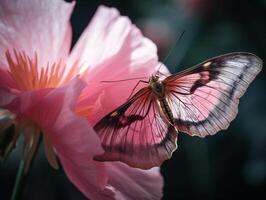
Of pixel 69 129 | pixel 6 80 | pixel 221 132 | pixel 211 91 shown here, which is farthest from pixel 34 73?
pixel 221 132

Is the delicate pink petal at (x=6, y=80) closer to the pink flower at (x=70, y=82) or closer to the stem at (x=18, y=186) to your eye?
the pink flower at (x=70, y=82)

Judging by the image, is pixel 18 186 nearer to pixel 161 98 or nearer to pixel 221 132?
pixel 161 98

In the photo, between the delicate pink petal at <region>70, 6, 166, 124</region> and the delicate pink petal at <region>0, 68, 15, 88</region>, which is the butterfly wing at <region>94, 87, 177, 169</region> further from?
the delicate pink petal at <region>0, 68, 15, 88</region>

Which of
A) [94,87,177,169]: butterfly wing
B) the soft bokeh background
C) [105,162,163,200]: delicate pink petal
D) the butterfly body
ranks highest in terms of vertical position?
the butterfly body

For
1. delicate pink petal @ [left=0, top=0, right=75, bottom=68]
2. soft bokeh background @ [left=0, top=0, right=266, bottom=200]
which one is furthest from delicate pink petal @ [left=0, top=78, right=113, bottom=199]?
soft bokeh background @ [left=0, top=0, right=266, bottom=200]

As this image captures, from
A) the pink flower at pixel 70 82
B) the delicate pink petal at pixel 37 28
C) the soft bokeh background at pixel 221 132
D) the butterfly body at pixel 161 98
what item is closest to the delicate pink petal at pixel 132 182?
the pink flower at pixel 70 82

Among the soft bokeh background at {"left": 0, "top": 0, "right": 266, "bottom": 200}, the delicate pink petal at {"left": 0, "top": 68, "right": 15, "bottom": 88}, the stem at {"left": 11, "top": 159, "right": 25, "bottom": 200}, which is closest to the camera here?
the stem at {"left": 11, "top": 159, "right": 25, "bottom": 200}

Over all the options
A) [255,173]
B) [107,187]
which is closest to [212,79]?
[107,187]

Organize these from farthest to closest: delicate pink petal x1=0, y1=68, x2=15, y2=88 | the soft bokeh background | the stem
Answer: the soft bokeh background
delicate pink petal x1=0, y1=68, x2=15, y2=88
the stem
